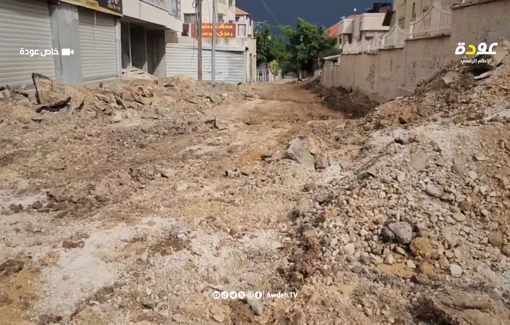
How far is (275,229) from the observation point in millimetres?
4293

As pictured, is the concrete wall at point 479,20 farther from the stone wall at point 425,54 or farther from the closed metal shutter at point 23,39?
the closed metal shutter at point 23,39

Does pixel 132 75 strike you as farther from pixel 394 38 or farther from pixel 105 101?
pixel 394 38

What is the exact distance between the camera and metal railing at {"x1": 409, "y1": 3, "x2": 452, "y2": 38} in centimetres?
951

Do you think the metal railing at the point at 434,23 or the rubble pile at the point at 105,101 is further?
the metal railing at the point at 434,23

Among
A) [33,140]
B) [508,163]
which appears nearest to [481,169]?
[508,163]

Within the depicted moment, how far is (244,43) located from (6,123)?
19210 mm

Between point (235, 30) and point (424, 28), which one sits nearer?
point (424, 28)

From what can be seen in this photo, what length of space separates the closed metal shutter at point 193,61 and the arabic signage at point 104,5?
849cm

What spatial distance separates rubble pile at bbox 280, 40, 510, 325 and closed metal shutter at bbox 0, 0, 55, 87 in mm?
8704

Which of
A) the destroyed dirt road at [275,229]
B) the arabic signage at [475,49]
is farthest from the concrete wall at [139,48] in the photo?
the arabic signage at [475,49]

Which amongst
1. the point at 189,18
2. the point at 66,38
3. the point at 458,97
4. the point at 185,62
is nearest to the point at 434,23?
the point at 458,97

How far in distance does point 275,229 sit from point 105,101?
7893 millimetres

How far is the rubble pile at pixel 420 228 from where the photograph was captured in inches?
121

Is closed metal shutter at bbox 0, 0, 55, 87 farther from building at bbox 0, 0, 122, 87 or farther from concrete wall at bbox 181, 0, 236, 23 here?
concrete wall at bbox 181, 0, 236, 23
